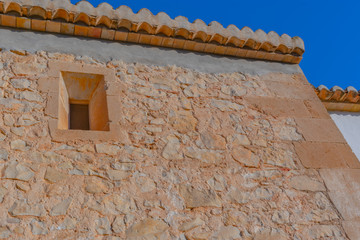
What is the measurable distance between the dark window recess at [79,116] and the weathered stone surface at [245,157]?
144 centimetres

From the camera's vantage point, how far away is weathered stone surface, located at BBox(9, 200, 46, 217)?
2.48 metres

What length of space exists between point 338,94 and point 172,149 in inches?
114

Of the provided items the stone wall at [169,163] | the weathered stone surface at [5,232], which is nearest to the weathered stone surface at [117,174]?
the stone wall at [169,163]

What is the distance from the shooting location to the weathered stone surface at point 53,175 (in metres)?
2.71

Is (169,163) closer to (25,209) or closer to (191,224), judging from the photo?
(191,224)

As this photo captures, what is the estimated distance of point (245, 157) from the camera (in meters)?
3.38

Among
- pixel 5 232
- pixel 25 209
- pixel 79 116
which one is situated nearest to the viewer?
pixel 5 232

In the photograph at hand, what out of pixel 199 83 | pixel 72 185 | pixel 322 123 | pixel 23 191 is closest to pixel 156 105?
pixel 199 83

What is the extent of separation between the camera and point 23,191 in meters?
2.60

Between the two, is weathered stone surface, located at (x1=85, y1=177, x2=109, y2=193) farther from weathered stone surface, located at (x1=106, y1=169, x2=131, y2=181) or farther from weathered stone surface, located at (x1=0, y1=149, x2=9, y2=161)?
weathered stone surface, located at (x1=0, y1=149, x2=9, y2=161)

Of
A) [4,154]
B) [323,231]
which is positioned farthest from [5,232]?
[323,231]

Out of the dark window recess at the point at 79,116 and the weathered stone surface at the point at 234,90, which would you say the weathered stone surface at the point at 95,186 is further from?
the weathered stone surface at the point at 234,90

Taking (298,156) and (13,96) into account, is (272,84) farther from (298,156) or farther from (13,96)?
(13,96)

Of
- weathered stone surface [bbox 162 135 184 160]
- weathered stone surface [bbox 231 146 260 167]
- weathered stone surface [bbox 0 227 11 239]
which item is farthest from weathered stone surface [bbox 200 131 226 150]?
weathered stone surface [bbox 0 227 11 239]
